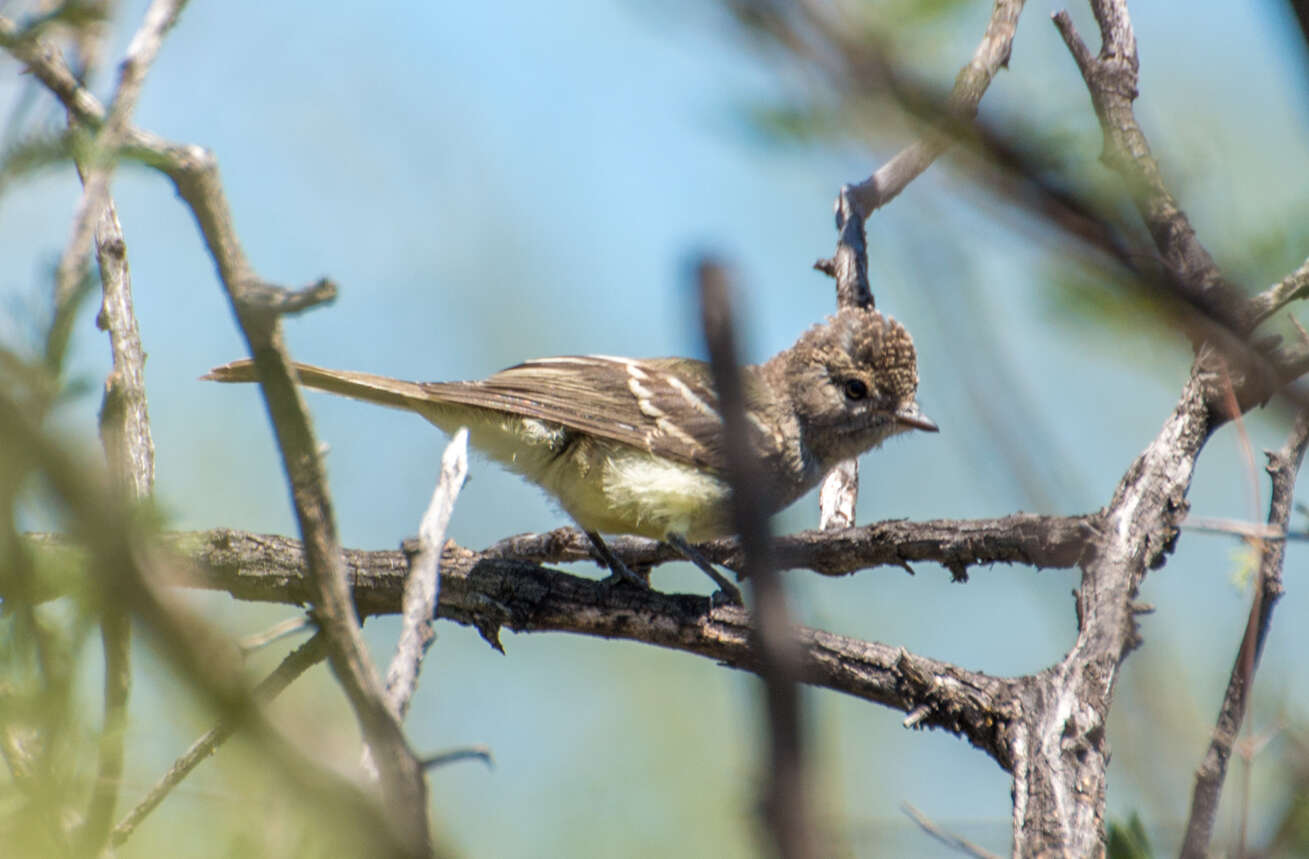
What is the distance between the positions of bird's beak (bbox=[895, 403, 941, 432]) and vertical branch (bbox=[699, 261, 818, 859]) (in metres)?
5.11

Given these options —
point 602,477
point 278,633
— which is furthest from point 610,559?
point 278,633

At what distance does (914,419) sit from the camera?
590cm

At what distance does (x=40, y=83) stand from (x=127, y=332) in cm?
119

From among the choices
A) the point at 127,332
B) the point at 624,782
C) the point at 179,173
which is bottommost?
the point at 624,782

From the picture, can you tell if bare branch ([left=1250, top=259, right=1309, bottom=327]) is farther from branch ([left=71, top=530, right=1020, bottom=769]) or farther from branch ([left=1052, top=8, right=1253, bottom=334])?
branch ([left=71, top=530, right=1020, bottom=769])

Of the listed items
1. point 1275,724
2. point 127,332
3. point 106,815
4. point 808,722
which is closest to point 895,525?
point 1275,724

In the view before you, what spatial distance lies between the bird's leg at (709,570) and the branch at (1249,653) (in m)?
1.90

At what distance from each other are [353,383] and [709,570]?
1.94 metres

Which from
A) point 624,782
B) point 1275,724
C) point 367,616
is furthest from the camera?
point 624,782

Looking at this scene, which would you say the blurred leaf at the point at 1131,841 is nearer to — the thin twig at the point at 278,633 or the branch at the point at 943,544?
the branch at the point at 943,544

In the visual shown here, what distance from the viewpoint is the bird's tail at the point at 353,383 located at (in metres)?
5.11

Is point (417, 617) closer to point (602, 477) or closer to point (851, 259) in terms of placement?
point (602, 477)

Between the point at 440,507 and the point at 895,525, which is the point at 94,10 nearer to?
the point at 440,507

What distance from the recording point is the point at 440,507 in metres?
2.44
